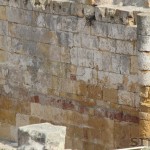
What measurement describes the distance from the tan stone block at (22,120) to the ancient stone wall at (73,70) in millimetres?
18

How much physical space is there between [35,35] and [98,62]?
1609 millimetres

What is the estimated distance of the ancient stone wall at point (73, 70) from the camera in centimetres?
1786

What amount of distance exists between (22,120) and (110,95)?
99.1 inches

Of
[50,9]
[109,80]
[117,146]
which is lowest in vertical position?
[117,146]

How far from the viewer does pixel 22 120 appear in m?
20.1

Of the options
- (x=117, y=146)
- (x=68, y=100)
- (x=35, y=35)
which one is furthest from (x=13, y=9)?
(x=117, y=146)

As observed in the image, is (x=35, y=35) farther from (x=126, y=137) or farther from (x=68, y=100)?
(x=126, y=137)

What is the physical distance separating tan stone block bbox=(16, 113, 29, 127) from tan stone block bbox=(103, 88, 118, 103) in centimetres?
222

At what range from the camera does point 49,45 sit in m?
19.1

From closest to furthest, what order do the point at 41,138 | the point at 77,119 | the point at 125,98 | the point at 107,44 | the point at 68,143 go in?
the point at 41,138
the point at 125,98
the point at 107,44
the point at 77,119
the point at 68,143

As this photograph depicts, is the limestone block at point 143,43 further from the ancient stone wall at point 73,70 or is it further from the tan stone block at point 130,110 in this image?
the tan stone block at point 130,110

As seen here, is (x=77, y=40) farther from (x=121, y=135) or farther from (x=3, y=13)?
(x=3, y=13)

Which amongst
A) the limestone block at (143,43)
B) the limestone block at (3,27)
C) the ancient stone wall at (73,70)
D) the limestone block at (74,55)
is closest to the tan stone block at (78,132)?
the ancient stone wall at (73,70)

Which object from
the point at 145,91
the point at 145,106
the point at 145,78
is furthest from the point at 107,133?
the point at 145,78
